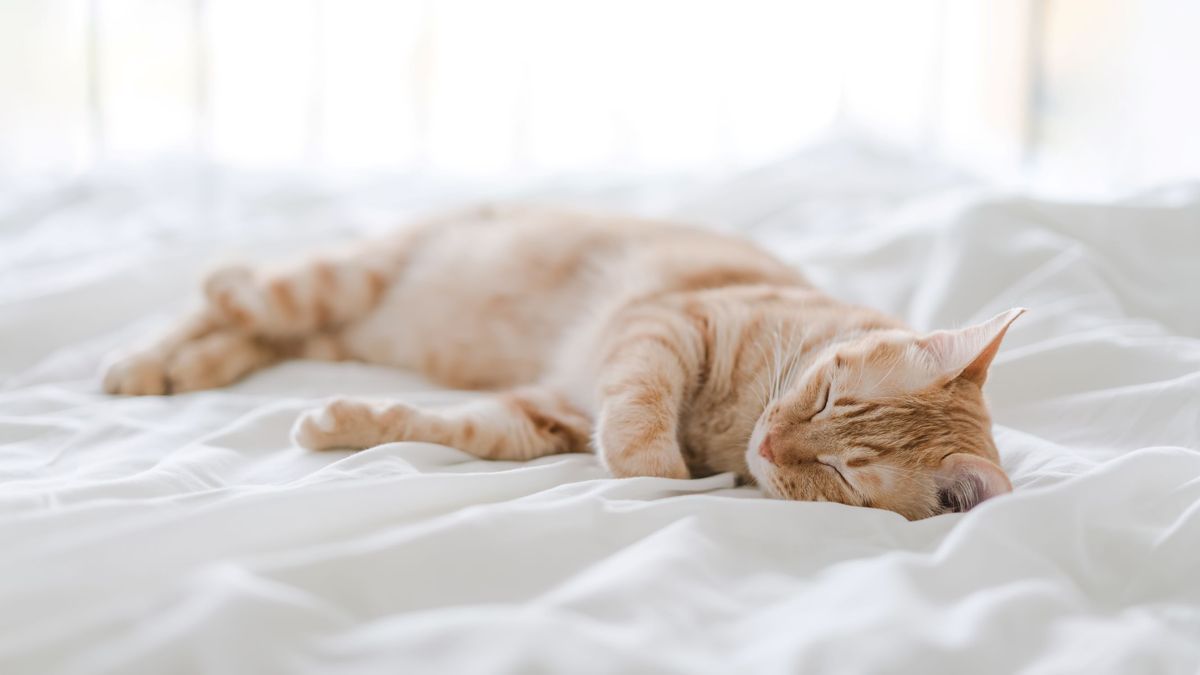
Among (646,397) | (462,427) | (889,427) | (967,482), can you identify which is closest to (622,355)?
(646,397)

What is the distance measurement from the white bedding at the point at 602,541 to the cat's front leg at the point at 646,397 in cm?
6

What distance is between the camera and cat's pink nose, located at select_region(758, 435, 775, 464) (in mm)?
1318

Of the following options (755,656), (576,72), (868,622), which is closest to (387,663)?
(755,656)

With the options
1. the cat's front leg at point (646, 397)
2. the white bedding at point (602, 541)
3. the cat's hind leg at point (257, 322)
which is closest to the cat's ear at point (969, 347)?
the white bedding at point (602, 541)

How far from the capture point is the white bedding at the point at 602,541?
76 centimetres

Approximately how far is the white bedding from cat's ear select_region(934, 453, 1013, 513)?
3cm

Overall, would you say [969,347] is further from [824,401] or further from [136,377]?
[136,377]

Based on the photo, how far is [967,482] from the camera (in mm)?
1182

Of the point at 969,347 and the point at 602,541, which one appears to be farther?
the point at 969,347

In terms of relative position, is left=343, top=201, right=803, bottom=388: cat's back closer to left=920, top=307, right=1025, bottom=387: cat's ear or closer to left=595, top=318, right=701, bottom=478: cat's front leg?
left=595, top=318, right=701, bottom=478: cat's front leg

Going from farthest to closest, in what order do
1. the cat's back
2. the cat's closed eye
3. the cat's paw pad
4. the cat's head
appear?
the cat's back, the cat's paw pad, the cat's closed eye, the cat's head

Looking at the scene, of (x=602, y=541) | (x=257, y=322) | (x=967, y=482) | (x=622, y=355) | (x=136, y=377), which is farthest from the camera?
(x=257, y=322)

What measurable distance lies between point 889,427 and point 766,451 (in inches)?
6.8

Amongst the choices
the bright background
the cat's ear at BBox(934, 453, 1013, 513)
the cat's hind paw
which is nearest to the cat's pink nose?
the cat's ear at BBox(934, 453, 1013, 513)
